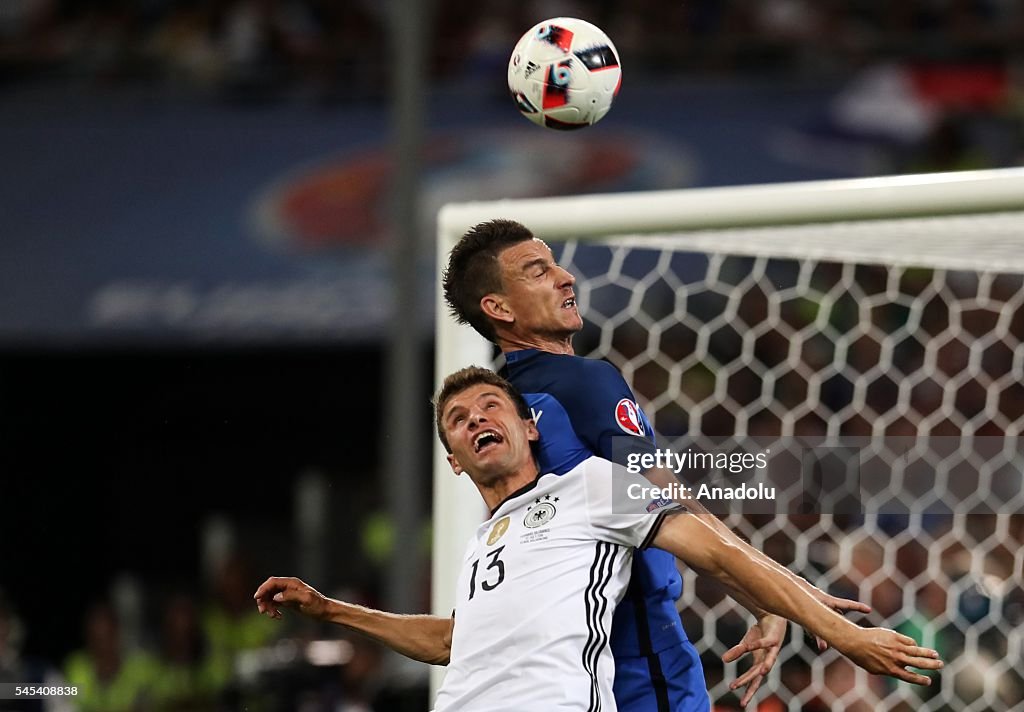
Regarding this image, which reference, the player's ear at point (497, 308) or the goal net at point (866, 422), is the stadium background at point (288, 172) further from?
the player's ear at point (497, 308)

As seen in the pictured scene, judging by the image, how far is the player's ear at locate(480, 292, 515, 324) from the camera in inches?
144

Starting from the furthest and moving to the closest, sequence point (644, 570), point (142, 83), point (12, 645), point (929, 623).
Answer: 1. point (142, 83)
2. point (12, 645)
3. point (929, 623)
4. point (644, 570)

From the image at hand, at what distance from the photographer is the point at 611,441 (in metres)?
3.41

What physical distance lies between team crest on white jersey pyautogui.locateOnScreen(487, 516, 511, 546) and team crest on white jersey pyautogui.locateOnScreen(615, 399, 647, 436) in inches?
12.8

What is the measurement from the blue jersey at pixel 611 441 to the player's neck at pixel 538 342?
137 mm

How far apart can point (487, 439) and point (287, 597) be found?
60cm

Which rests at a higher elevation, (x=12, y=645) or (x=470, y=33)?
(x=470, y=33)

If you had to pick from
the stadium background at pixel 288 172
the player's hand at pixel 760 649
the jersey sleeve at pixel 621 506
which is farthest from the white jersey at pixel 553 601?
the stadium background at pixel 288 172

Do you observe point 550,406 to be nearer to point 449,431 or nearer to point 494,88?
point 449,431

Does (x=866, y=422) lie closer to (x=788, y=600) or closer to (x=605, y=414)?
(x=605, y=414)

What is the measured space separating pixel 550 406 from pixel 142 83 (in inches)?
306

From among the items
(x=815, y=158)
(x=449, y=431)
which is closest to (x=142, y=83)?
(x=815, y=158)

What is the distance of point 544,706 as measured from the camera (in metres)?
3.17

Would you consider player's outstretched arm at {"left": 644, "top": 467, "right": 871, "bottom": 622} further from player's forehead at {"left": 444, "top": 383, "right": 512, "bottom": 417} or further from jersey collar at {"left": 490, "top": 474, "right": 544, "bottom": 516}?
player's forehead at {"left": 444, "top": 383, "right": 512, "bottom": 417}
